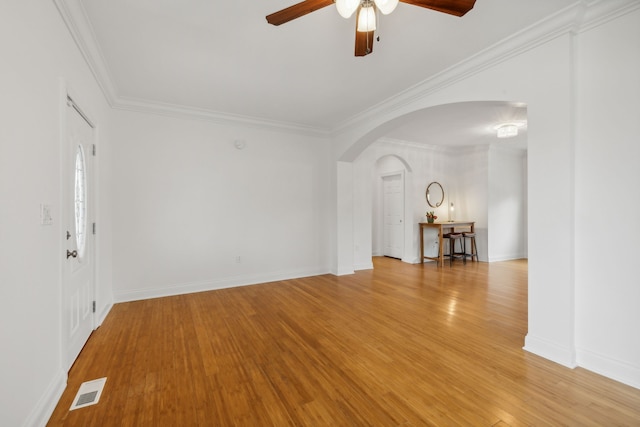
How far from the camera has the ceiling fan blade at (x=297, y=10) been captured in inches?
66.1

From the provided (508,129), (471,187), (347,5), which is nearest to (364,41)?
(347,5)

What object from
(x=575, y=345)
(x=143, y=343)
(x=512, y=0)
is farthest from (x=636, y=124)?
(x=143, y=343)

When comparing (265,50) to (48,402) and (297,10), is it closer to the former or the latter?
(297,10)

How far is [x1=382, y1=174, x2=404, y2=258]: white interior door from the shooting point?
6820mm

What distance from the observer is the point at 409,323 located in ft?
9.96

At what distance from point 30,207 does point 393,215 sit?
257 inches

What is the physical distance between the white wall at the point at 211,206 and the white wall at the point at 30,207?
1.99m

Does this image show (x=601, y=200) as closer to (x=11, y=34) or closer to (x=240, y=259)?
(x=11, y=34)

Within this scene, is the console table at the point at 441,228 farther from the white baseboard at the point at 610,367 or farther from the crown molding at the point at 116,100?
the white baseboard at the point at 610,367

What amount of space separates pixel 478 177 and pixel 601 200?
197 inches

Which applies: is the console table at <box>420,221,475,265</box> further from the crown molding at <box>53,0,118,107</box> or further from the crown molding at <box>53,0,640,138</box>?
the crown molding at <box>53,0,118,107</box>

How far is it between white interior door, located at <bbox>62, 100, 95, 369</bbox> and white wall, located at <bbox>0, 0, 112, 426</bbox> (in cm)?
27

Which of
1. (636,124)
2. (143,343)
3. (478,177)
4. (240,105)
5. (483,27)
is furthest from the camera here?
(478,177)

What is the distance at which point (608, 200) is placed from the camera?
2080mm
